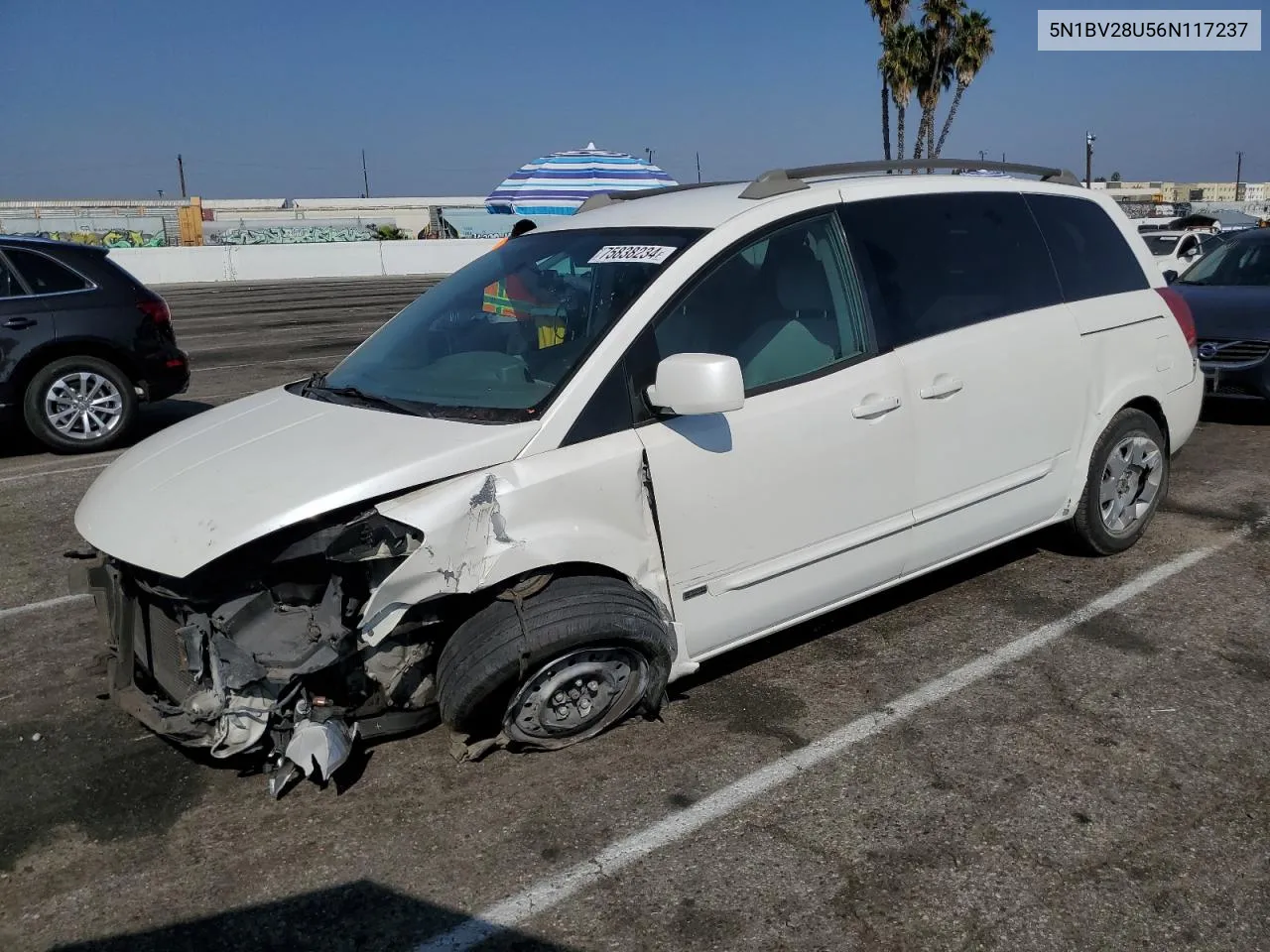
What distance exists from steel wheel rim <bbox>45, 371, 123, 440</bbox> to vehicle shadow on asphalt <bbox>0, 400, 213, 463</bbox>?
0.59 ft

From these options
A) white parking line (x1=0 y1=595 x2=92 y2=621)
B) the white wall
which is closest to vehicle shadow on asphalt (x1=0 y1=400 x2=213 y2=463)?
white parking line (x1=0 y1=595 x2=92 y2=621)

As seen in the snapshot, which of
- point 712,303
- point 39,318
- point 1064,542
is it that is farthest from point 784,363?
point 39,318

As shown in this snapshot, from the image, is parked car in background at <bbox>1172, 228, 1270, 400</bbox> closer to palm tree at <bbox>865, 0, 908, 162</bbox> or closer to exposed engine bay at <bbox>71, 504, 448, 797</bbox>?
exposed engine bay at <bbox>71, 504, 448, 797</bbox>

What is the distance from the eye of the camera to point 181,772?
3.39 metres

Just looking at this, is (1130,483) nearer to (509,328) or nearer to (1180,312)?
(1180,312)

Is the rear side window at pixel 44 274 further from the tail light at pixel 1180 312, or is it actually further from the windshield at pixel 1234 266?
the windshield at pixel 1234 266

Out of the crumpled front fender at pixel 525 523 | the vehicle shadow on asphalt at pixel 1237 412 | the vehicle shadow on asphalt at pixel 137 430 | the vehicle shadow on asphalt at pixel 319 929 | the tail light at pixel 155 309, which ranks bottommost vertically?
the vehicle shadow on asphalt at pixel 1237 412

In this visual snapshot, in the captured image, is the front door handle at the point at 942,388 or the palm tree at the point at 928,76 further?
the palm tree at the point at 928,76

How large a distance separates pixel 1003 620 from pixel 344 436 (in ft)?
9.19

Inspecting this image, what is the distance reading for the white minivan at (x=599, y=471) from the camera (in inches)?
118

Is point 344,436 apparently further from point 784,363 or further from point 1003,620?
point 1003,620

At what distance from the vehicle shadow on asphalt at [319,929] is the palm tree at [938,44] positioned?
38277 mm

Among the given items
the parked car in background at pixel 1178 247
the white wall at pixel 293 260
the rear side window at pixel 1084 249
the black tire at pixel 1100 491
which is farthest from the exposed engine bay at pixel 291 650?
the white wall at pixel 293 260

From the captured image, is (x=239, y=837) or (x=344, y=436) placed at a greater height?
(x=344, y=436)
